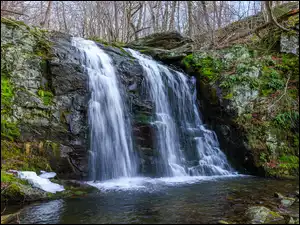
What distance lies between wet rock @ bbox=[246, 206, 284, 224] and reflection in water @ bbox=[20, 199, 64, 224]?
2899 mm

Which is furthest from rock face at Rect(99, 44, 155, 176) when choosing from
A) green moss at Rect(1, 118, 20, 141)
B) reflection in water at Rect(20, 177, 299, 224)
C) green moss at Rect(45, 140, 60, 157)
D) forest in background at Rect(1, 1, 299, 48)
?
forest in background at Rect(1, 1, 299, 48)

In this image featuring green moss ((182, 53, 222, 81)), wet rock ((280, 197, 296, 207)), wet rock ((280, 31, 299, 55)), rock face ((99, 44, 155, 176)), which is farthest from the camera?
green moss ((182, 53, 222, 81))

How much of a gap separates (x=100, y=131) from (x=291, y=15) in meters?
9.28

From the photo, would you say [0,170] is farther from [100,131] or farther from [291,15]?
[291,15]

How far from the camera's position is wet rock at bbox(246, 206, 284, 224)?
407cm

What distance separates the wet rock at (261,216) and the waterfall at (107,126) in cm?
404

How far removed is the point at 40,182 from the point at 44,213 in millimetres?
1462

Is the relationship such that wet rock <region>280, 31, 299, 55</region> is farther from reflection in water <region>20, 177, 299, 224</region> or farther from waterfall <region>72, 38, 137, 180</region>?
waterfall <region>72, 38, 137, 180</region>

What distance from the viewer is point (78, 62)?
857 centimetres

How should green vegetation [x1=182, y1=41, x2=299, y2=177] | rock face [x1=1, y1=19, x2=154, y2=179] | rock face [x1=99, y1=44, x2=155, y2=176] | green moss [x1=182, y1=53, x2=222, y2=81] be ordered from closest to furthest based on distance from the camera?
rock face [x1=1, y1=19, x2=154, y2=179] < rock face [x1=99, y1=44, x2=155, y2=176] < green vegetation [x1=182, y1=41, x2=299, y2=177] < green moss [x1=182, y1=53, x2=222, y2=81]

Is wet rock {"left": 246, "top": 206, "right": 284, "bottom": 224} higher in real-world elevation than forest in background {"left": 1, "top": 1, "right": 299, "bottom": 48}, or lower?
lower

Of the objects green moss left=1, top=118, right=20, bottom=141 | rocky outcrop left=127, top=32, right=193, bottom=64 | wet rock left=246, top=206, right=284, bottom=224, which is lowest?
wet rock left=246, top=206, right=284, bottom=224

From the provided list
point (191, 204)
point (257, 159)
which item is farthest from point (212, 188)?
point (257, 159)

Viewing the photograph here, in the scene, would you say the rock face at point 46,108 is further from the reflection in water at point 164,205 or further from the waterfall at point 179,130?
the reflection in water at point 164,205
